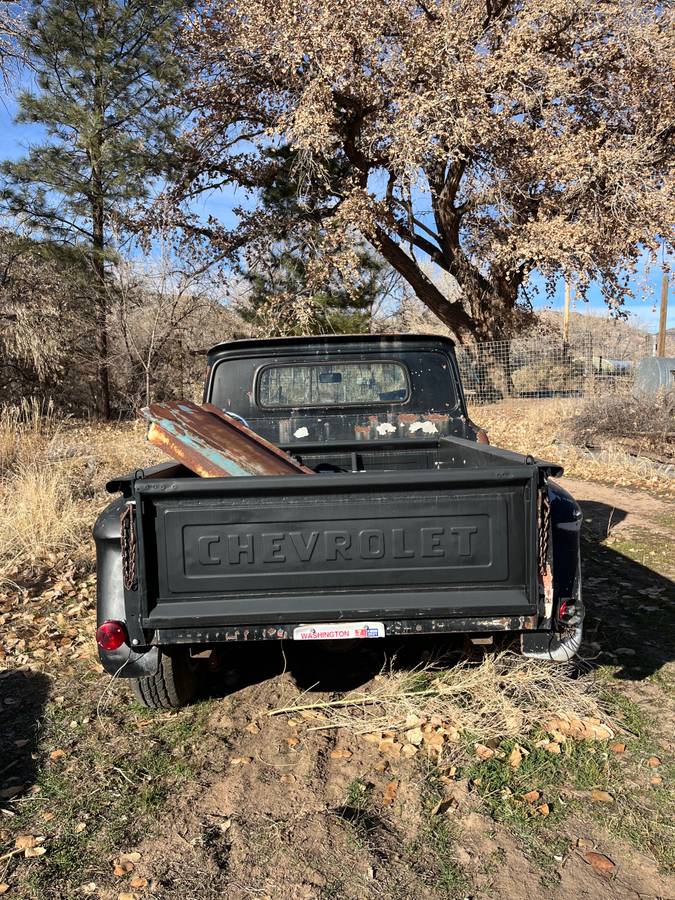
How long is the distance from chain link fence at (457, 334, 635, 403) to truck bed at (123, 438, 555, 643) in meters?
9.28

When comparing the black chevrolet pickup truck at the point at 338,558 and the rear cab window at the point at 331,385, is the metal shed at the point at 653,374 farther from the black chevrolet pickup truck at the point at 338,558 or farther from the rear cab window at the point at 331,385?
the black chevrolet pickup truck at the point at 338,558

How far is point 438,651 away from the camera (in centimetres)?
358

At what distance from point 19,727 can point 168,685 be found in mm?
822

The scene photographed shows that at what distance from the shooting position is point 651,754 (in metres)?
2.70

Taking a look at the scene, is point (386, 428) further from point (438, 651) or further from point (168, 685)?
point (168, 685)

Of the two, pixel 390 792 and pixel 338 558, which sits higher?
pixel 338 558

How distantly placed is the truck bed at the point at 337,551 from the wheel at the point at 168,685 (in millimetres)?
587

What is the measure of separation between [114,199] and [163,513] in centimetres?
1440

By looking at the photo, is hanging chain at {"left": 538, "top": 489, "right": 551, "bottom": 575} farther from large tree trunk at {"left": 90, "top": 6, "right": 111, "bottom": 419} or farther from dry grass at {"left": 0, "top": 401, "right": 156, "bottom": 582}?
large tree trunk at {"left": 90, "top": 6, "right": 111, "bottom": 419}

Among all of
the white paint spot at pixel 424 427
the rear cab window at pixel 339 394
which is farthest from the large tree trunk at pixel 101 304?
the white paint spot at pixel 424 427

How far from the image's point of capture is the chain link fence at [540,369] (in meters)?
11.1

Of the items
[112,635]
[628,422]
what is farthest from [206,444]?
[628,422]

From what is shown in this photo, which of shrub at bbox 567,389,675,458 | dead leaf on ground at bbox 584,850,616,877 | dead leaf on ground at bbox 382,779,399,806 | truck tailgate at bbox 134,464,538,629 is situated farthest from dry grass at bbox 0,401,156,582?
shrub at bbox 567,389,675,458

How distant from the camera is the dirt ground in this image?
6.86 feet
